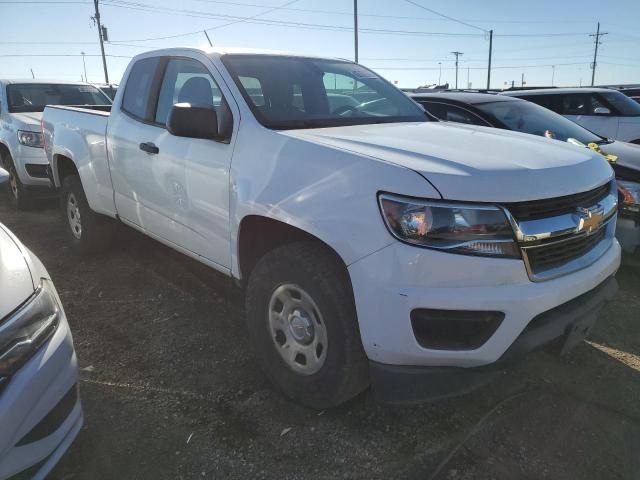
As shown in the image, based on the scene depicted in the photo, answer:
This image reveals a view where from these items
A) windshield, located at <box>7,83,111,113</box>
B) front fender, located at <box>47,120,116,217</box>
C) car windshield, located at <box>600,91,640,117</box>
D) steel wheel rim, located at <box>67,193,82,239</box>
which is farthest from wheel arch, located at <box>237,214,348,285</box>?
car windshield, located at <box>600,91,640,117</box>

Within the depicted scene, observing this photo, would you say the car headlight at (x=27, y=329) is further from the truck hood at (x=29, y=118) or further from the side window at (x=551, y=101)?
the side window at (x=551, y=101)

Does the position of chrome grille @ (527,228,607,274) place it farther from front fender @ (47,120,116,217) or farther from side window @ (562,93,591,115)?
side window @ (562,93,591,115)

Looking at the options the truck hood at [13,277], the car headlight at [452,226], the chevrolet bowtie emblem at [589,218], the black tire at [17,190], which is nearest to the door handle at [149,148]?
the truck hood at [13,277]

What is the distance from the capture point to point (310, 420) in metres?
2.51

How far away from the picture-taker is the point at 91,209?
15.1 feet

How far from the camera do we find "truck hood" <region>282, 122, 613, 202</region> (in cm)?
194

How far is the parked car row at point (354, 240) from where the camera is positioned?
191 centimetres

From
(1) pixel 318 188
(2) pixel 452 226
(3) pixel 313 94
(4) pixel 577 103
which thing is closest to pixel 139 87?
(3) pixel 313 94

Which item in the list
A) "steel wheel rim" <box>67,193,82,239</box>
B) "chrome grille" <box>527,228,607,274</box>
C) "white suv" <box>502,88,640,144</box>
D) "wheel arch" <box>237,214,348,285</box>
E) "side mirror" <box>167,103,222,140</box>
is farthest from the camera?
"white suv" <box>502,88,640,144</box>

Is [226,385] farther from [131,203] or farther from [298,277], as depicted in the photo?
[131,203]

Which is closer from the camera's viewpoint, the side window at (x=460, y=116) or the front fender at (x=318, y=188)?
the front fender at (x=318, y=188)

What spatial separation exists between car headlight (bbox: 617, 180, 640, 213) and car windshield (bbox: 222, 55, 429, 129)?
187 centimetres

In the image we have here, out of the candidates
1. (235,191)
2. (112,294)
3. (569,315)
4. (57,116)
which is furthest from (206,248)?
(57,116)

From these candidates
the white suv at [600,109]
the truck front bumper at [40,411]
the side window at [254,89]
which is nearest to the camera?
the truck front bumper at [40,411]
